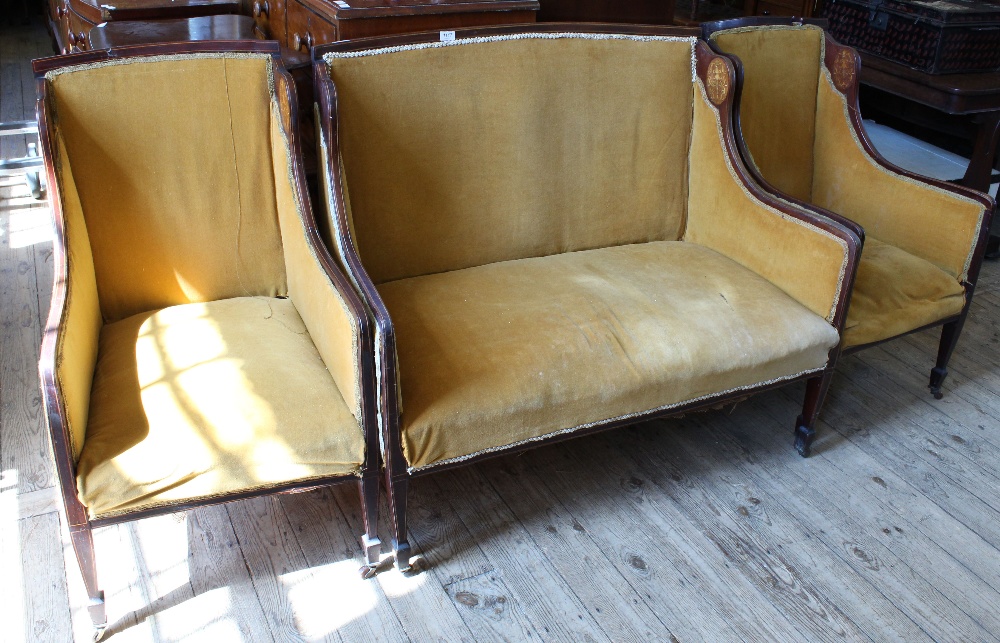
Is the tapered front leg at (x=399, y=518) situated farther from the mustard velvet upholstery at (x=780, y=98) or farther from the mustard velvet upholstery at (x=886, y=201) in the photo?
the mustard velvet upholstery at (x=886, y=201)

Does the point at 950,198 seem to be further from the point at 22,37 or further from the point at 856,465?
the point at 22,37

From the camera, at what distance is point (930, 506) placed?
2.07 m

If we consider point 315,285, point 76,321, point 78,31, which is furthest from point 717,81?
point 78,31

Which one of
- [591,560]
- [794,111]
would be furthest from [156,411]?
[794,111]

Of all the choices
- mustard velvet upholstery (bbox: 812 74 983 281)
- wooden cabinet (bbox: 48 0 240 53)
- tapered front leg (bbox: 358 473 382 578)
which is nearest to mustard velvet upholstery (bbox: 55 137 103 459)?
tapered front leg (bbox: 358 473 382 578)

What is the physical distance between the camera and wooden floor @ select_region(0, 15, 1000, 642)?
1.70 meters

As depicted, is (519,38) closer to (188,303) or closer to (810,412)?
(188,303)

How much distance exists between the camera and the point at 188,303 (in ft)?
6.43

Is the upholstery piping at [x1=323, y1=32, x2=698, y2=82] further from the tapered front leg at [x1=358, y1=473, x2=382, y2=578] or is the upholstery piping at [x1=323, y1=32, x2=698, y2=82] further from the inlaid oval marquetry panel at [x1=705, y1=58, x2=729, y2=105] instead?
the tapered front leg at [x1=358, y1=473, x2=382, y2=578]

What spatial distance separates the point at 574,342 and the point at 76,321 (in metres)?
0.98

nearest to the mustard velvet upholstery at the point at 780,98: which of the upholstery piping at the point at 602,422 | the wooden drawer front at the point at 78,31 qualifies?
the upholstery piping at the point at 602,422

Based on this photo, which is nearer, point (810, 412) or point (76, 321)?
point (76, 321)

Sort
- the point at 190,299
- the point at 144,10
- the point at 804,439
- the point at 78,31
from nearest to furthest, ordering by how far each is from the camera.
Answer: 1. the point at 190,299
2. the point at 804,439
3. the point at 144,10
4. the point at 78,31

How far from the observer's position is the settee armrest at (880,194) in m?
2.33
